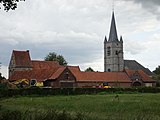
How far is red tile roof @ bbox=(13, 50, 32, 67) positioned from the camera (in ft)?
346

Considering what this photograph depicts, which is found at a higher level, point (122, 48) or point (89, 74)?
point (122, 48)

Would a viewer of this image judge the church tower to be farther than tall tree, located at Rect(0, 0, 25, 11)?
Yes

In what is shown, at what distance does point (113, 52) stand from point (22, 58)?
54050 millimetres

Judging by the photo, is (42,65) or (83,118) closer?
(83,118)

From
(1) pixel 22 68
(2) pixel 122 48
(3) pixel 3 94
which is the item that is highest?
(2) pixel 122 48

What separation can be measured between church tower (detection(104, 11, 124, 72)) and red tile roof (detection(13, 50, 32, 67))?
161ft

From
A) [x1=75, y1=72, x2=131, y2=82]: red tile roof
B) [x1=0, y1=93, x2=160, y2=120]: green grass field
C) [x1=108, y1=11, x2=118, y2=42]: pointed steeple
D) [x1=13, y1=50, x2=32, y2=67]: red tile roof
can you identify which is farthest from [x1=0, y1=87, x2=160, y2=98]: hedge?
[x1=108, y1=11, x2=118, y2=42]: pointed steeple

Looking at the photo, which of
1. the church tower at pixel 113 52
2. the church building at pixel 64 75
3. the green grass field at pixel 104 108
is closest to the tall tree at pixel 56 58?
the church tower at pixel 113 52

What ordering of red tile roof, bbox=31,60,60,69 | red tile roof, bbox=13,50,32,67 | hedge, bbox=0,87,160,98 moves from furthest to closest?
1. red tile roof, bbox=31,60,60,69
2. red tile roof, bbox=13,50,32,67
3. hedge, bbox=0,87,160,98

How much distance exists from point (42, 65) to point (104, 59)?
163ft

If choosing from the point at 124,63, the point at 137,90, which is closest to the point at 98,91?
the point at 137,90

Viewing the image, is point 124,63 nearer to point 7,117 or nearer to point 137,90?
point 137,90

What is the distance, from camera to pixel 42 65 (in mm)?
110250

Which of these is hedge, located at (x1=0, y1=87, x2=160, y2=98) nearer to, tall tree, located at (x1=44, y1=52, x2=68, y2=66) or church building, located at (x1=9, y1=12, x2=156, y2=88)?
church building, located at (x1=9, y1=12, x2=156, y2=88)
